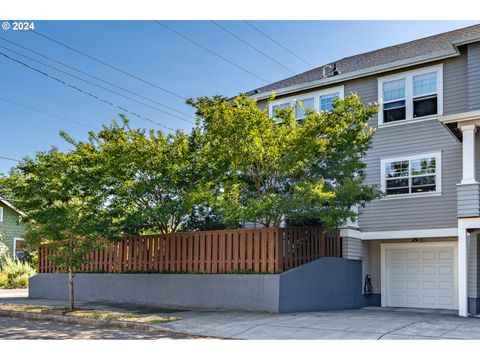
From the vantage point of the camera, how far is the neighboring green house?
100 feet

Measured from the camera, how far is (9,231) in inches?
1227

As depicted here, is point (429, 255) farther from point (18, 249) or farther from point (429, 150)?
point (18, 249)

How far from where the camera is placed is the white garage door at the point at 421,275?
640 inches

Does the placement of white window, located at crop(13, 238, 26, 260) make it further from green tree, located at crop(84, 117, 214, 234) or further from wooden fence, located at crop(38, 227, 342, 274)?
green tree, located at crop(84, 117, 214, 234)

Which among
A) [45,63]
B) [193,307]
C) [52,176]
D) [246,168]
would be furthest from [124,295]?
[45,63]

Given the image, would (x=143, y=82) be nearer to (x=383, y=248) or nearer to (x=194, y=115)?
(x=194, y=115)

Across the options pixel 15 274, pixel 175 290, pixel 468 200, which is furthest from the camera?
pixel 15 274

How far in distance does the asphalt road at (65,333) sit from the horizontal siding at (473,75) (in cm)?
1070

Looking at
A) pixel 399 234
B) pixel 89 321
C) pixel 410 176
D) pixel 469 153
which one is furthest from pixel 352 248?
pixel 89 321

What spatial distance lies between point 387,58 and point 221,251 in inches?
350

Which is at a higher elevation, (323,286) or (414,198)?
(414,198)

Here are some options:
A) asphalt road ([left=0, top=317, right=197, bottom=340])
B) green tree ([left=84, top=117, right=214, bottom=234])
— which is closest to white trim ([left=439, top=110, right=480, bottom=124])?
green tree ([left=84, top=117, right=214, bottom=234])

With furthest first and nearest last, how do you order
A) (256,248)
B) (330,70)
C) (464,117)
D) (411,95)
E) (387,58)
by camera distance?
1. (330,70)
2. (387,58)
3. (411,95)
4. (256,248)
5. (464,117)

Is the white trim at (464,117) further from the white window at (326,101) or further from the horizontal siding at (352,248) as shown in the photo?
the white window at (326,101)
